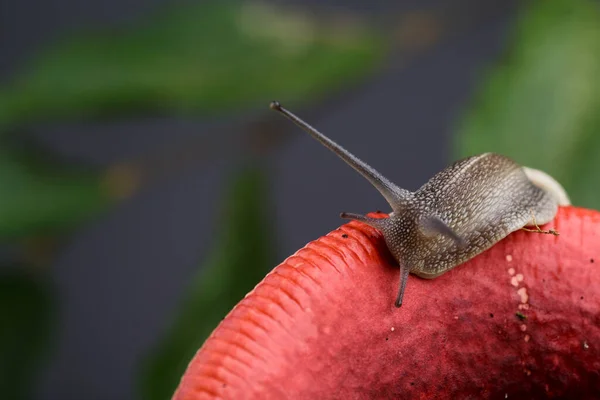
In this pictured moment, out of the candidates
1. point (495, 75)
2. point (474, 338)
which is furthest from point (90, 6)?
point (474, 338)

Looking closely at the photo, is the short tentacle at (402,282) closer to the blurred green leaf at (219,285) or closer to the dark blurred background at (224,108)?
the dark blurred background at (224,108)

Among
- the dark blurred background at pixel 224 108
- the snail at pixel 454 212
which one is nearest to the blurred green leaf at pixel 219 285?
the dark blurred background at pixel 224 108

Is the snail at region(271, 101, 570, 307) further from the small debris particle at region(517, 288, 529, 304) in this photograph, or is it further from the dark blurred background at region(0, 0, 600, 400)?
the dark blurred background at region(0, 0, 600, 400)

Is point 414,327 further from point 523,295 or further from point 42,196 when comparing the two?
point 42,196

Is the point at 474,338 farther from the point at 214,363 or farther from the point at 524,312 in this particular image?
the point at 214,363

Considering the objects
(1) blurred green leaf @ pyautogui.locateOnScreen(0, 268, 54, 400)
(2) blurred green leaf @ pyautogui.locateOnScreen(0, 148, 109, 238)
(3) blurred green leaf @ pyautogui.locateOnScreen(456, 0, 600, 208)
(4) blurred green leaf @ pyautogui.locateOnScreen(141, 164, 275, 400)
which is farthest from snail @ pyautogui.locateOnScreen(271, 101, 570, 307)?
(1) blurred green leaf @ pyautogui.locateOnScreen(0, 268, 54, 400)

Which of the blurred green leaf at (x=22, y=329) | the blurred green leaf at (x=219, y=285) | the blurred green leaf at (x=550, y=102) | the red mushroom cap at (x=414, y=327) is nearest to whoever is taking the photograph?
the red mushroom cap at (x=414, y=327)
